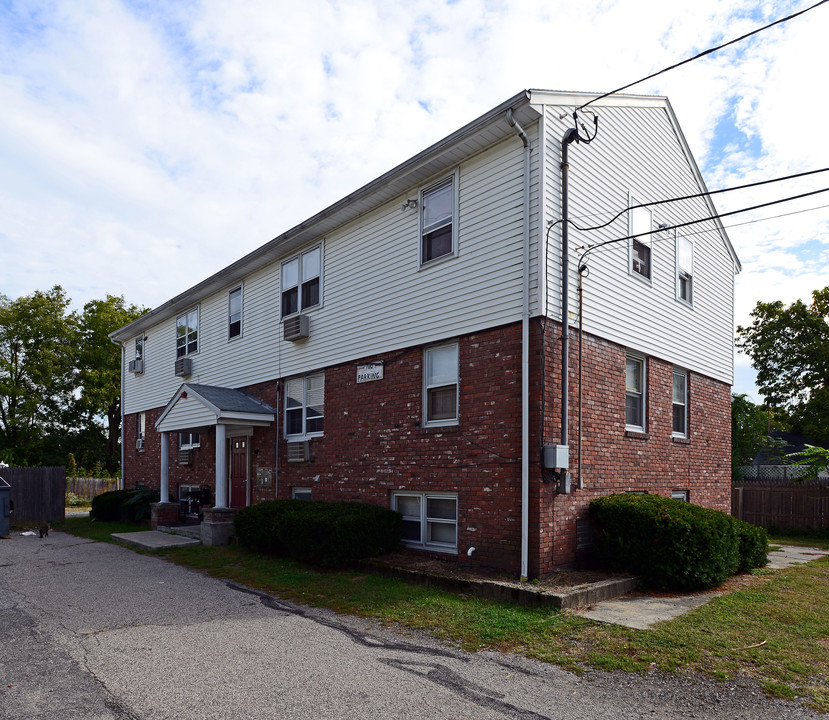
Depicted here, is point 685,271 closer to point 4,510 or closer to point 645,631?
point 645,631

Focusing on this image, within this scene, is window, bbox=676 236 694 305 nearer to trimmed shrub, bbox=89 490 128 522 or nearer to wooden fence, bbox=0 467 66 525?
trimmed shrub, bbox=89 490 128 522

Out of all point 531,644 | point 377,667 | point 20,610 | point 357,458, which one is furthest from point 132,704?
point 357,458

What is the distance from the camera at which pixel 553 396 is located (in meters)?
9.20

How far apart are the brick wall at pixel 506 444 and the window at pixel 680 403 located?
0.18m

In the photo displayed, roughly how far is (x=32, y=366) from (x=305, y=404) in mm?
26668

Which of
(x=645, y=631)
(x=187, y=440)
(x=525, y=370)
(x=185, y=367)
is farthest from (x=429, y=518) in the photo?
(x=185, y=367)

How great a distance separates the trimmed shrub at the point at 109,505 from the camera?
1880cm

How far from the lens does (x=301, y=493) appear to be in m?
13.9

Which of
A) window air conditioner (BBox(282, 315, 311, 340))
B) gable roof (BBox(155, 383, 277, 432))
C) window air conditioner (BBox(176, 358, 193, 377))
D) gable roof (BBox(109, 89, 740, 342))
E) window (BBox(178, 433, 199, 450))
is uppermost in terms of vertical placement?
gable roof (BBox(109, 89, 740, 342))

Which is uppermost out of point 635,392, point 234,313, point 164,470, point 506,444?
point 234,313

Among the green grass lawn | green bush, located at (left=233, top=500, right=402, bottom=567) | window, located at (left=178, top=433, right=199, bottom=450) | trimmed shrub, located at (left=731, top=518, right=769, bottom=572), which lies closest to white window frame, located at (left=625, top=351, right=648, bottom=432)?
trimmed shrub, located at (left=731, top=518, right=769, bottom=572)

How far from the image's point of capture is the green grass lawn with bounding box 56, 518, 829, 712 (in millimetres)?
5719

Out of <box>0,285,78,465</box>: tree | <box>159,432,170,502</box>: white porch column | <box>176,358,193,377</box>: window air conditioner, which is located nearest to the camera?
<box>159,432,170,502</box>: white porch column

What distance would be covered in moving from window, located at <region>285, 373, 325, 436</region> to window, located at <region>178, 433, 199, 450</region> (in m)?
4.82
